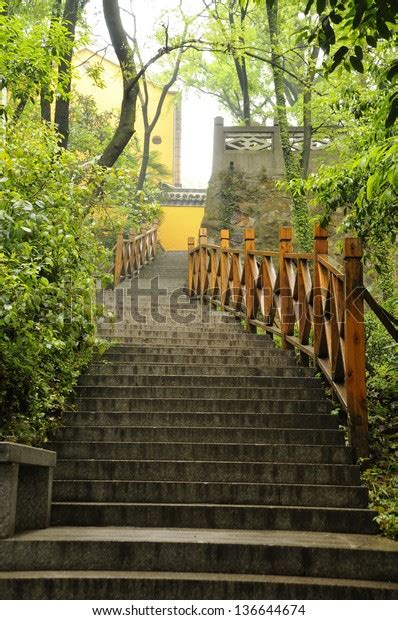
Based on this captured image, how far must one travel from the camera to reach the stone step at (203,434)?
4.66 metres

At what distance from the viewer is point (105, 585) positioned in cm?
292

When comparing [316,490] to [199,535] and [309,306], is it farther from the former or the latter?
[309,306]

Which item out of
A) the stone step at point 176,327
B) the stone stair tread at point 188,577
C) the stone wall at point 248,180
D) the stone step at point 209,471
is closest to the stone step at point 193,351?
the stone step at point 176,327

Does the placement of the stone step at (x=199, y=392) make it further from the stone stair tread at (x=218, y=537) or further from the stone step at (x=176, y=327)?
the stone step at (x=176, y=327)

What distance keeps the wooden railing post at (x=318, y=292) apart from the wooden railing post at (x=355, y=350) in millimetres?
933

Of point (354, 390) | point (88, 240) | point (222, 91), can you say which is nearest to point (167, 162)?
point (222, 91)

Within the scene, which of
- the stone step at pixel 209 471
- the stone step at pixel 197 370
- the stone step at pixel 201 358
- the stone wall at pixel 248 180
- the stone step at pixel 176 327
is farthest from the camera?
the stone wall at pixel 248 180

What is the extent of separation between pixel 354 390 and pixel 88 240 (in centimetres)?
285

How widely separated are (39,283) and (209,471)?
66.7 inches

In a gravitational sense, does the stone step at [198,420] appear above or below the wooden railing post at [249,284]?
below

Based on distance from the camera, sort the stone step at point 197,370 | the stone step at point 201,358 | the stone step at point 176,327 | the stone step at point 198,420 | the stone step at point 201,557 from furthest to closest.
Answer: the stone step at point 176,327 → the stone step at point 201,358 → the stone step at point 197,370 → the stone step at point 198,420 → the stone step at point 201,557

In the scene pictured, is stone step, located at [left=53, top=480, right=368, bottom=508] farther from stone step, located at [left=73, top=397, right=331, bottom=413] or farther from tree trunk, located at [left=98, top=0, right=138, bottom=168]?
tree trunk, located at [left=98, top=0, right=138, bottom=168]

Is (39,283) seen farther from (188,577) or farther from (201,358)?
(201,358)

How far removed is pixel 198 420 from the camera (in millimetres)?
4988
